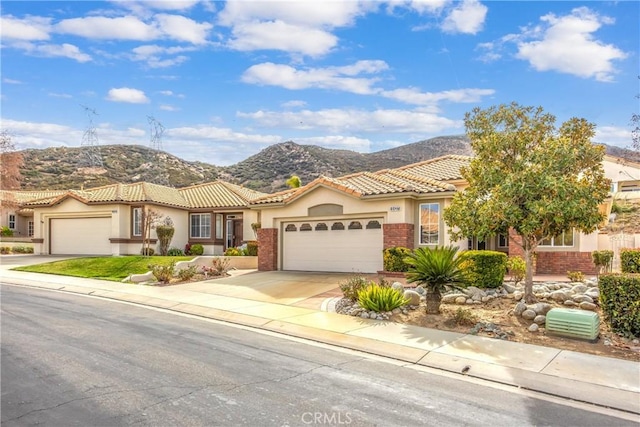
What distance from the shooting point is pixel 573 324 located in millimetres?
9195

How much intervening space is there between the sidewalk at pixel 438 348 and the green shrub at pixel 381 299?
1.90 ft

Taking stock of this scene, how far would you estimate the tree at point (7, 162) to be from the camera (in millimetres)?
37144

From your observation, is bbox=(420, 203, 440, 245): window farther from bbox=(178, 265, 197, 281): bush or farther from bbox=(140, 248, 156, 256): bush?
bbox=(140, 248, 156, 256): bush

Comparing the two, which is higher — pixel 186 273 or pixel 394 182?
pixel 394 182

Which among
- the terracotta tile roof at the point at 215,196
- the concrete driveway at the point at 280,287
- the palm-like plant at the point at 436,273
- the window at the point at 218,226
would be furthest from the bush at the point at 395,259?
the window at the point at 218,226

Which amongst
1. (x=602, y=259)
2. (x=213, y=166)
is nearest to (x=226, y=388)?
(x=602, y=259)

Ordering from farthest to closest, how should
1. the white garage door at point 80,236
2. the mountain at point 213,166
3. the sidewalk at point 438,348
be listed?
the mountain at point 213,166
the white garage door at point 80,236
the sidewalk at point 438,348

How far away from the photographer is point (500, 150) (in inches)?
452

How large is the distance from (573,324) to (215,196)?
2728cm

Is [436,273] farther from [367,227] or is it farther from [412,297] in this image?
[367,227]

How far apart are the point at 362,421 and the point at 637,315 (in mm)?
6887

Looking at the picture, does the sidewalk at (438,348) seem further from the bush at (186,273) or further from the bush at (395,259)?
the bush at (395,259)

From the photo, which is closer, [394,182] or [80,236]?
[394,182]

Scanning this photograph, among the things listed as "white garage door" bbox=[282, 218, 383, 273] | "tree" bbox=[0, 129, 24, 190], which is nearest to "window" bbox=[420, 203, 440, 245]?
"white garage door" bbox=[282, 218, 383, 273]
